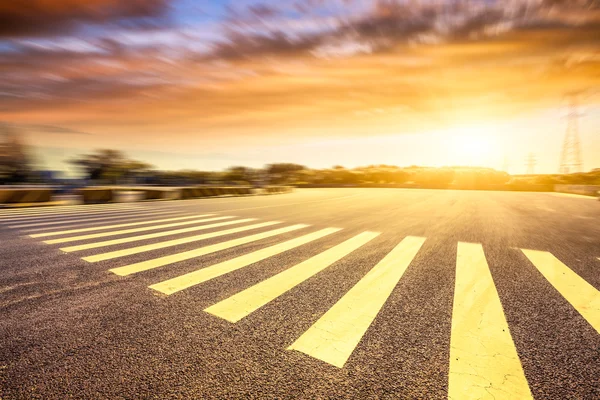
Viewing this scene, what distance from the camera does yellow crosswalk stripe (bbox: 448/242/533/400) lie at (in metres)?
1.90

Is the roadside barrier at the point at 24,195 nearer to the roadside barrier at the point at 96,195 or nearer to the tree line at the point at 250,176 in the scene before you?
the roadside barrier at the point at 96,195

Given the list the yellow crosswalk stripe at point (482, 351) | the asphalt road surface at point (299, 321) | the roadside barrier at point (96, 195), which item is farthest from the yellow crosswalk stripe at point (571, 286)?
the roadside barrier at point (96, 195)

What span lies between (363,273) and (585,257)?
432cm

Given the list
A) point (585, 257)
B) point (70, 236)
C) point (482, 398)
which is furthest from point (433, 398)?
point (70, 236)

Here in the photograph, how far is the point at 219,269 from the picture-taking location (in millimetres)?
4395

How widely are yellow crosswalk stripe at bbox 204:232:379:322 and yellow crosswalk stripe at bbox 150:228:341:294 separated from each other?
75cm

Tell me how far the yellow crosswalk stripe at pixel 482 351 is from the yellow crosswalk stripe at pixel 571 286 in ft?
2.50

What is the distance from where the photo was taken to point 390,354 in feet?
7.50

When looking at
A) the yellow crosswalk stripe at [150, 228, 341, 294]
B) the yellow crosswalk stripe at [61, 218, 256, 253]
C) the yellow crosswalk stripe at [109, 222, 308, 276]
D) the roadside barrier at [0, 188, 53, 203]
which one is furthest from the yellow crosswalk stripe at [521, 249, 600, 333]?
the roadside barrier at [0, 188, 53, 203]

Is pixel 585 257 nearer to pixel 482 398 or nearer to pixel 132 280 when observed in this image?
pixel 482 398

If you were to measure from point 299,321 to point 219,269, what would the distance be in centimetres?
200

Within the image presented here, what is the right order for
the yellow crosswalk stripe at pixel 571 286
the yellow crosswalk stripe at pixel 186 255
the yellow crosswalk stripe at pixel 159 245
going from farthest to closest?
the yellow crosswalk stripe at pixel 159 245, the yellow crosswalk stripe at pixel 186 255, the yellow crosswalk stripe at pixel 571 286

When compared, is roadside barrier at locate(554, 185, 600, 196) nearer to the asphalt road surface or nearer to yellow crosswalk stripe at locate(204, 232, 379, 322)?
the asphalt road surface

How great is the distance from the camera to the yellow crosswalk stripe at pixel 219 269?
3727mm
